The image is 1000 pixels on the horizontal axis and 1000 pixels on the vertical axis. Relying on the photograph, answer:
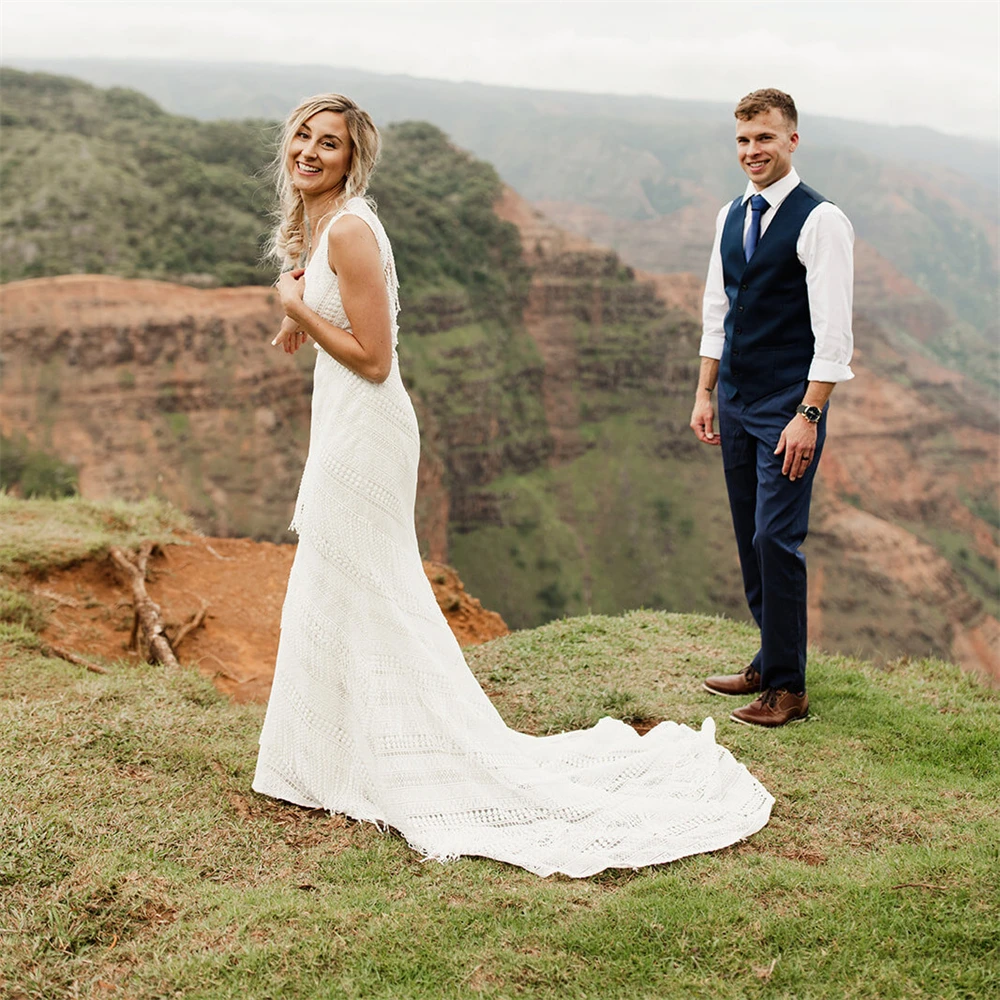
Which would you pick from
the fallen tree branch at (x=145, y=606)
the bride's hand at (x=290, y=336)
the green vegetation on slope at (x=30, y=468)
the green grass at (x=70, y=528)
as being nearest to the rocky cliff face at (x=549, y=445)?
the green vegetation on slope at (x=30, y=468)

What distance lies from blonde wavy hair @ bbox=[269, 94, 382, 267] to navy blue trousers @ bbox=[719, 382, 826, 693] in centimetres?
173

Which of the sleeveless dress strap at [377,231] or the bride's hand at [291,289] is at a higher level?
the sleeveless dress strap at [377,231]

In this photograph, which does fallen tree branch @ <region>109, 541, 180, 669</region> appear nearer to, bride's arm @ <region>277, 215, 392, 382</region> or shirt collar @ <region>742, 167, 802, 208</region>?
bride's arm @ <region>277, 215, 392, 382</region>

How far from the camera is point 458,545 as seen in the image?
139 ft

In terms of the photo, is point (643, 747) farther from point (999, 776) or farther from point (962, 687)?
point (962, 687)

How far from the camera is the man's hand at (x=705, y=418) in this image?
4.02 metres

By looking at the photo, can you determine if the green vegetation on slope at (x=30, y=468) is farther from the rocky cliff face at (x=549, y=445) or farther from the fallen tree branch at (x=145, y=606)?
the fallen tree branch at (x=145, y=606)

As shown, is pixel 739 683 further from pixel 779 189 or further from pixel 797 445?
pixel 779 189

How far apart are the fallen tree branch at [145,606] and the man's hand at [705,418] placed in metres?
2.77

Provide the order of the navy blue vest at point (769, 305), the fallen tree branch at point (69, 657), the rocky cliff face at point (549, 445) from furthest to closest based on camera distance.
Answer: the rocky cliff face at point (549, 445), the fallen tree branch at point (69, 657), the navy blue vest at point (769, 305)

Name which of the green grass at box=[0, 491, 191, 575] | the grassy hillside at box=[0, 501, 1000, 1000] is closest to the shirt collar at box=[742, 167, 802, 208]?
the grassy hillside at box=[0, 501, 1000, 1000]

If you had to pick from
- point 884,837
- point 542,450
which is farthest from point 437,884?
point 542,450

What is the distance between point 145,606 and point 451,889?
3.45 meters

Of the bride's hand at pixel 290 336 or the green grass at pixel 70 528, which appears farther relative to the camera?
the green grass at pixel 70 528
